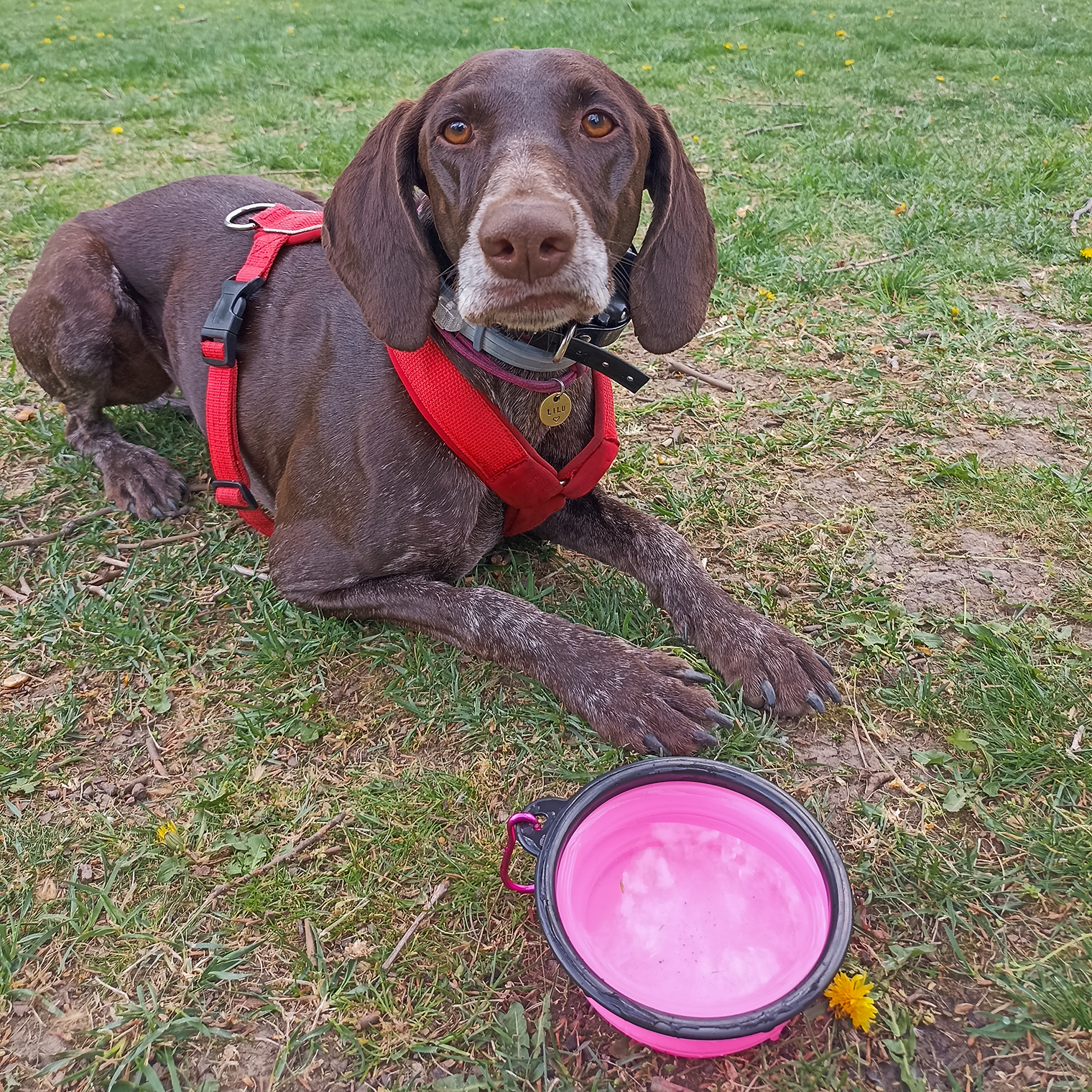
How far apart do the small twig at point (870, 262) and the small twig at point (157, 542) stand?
3.39 metres

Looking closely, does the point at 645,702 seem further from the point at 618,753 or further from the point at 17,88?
the point at 17,88

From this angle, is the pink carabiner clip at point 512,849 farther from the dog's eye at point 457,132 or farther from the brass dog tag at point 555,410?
the dog's eye at point 457,132

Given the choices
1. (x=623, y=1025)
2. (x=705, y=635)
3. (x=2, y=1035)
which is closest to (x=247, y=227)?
(x=705, y=635)

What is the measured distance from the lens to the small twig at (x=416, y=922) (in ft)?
5.85

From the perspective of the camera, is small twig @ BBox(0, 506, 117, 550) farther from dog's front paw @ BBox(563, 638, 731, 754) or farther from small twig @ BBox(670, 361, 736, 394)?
small twig @ BBox(670, 361, 736, 394)

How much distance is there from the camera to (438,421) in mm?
2287

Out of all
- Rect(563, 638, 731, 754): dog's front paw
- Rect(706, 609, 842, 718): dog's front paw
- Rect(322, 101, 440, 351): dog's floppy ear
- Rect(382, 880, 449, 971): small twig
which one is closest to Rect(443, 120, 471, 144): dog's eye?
Rect(322, 101, 440, 351): dog's floppy ear

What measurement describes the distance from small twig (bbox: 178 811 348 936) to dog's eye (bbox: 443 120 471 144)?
1742 mm

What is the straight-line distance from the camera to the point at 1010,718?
2205 mm

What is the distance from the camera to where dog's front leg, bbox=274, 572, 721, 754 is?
2.17 m

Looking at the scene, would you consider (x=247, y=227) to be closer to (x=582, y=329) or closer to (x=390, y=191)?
(x=390, y=191)

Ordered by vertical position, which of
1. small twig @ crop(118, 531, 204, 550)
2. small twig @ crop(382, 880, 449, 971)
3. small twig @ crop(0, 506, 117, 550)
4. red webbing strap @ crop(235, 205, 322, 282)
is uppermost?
red webbing strap @ crop(235, 205, 322, 282)

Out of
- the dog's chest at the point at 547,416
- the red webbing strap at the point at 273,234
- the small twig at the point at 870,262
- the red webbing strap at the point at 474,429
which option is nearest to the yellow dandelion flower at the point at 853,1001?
the red webbing strap at the point at 474,429

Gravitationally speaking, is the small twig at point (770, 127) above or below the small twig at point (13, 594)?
above
